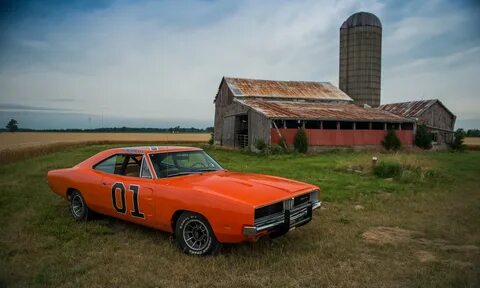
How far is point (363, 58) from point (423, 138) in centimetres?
1276

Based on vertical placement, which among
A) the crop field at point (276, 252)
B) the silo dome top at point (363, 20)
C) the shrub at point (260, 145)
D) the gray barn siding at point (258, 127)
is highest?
the silo dome top at point (363, 20)

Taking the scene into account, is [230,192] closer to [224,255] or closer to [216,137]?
[224,255]

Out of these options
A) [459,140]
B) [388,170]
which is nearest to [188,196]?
[388,170]

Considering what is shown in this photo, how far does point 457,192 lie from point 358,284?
7.52m

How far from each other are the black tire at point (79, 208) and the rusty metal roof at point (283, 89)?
75.8 ft

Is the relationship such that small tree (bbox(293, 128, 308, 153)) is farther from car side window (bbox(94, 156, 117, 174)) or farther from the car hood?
car side window (bbox(94, 156, 117, 174))

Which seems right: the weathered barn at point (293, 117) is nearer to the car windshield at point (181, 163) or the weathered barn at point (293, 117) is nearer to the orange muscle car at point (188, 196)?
the car windshield at point (181, 163)

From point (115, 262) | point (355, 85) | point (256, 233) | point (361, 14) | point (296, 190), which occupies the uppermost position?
point (361, 14)

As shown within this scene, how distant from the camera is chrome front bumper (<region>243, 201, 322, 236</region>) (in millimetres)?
4433

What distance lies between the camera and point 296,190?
532 centimetres

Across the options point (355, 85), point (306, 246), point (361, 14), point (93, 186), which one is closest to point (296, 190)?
point (306, 246)

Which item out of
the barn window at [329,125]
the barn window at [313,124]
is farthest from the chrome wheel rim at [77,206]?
the barn window at [329,125]

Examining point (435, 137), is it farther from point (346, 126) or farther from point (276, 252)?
point (276, 252)

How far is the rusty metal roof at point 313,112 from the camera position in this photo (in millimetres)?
24172
